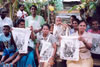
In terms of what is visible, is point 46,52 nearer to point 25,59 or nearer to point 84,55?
→ point 25,59

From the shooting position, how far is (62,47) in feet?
11.5

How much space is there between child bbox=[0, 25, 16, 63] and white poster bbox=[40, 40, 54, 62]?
2.46 ft

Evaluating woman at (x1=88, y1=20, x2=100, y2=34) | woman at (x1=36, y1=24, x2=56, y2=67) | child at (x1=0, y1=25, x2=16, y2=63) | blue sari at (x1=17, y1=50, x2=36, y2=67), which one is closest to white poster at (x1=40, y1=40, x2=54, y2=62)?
woman at (x1=36, y1=24, x2=56, y2=67)

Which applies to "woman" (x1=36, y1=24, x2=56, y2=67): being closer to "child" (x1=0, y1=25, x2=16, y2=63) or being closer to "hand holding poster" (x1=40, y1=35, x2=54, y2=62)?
"hand holding poster" (x1=40, y1=35, x2=54, y2=62)

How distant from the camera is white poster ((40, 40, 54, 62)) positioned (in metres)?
3.72

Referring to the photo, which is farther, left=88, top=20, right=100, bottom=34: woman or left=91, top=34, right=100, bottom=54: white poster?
left=88, top=20, right=100, bottom=34: woman

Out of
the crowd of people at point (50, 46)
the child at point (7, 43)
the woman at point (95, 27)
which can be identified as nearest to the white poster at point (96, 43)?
the crowd of people at point (50, 46)

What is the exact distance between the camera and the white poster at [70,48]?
3436 millimetres

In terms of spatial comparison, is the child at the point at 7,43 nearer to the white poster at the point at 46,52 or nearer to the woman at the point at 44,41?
the woman at the point at 44,41

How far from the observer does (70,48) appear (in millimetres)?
3465

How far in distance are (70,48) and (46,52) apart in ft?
1.77

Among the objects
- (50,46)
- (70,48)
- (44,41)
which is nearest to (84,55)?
(70,48)

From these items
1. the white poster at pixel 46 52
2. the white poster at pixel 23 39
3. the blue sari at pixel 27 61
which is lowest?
the blue sari at pixel 27 61

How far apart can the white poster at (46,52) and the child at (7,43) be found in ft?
2.46
